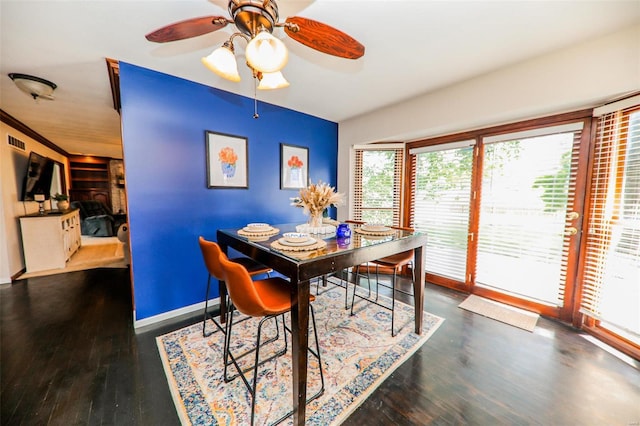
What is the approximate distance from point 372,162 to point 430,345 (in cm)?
260

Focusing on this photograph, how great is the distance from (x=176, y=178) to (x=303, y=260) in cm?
191

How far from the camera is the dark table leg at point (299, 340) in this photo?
4.05 feet

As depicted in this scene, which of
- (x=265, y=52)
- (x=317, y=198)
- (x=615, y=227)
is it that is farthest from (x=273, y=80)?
(x=615, y=227)

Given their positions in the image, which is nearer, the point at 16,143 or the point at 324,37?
the point at 324,37

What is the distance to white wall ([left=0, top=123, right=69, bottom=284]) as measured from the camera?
10.5 feet

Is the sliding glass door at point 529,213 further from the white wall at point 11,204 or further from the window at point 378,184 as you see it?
the white wall at point 11,204

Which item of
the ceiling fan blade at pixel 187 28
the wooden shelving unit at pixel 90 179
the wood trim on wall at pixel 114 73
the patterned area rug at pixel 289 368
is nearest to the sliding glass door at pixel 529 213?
the patterned area rug at pixel 289 368

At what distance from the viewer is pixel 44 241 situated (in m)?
3.69

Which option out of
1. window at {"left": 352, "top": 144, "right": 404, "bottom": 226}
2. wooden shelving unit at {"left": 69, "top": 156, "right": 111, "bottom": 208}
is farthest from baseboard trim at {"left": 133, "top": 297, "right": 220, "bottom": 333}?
wooden shelving unit at {"left": 69, "top": 156, "right": 111, "bottom": 208}

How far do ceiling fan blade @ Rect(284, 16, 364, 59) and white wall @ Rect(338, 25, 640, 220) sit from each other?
1.75m

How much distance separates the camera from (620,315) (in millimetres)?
1887

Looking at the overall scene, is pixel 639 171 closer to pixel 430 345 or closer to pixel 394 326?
pixel 430 345

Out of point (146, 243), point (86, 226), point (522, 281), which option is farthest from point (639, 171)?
point (86, 226)

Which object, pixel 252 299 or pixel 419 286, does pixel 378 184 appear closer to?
pixel 419 286
